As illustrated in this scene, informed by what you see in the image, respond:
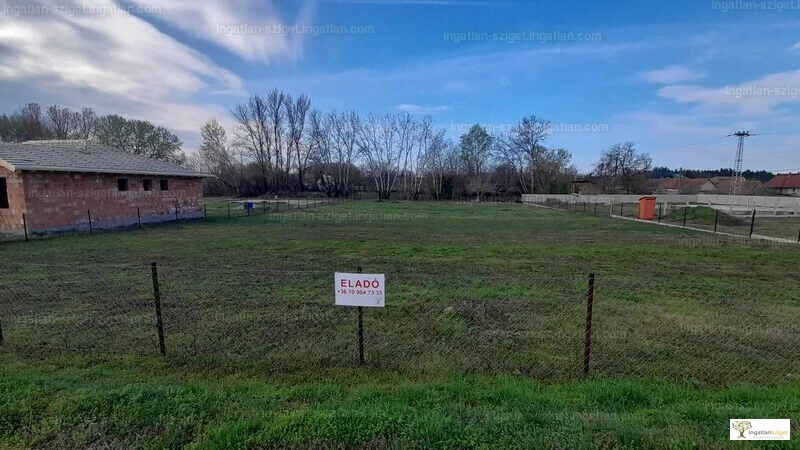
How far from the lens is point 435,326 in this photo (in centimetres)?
511

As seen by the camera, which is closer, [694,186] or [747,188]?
[747,188]

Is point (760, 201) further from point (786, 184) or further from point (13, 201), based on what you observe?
point (13, 201)

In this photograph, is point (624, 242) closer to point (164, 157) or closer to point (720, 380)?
point (720, 380)

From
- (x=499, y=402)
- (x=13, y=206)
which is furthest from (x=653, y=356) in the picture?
(x=13, y=206)

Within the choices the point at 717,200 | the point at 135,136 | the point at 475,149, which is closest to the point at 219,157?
the point at 135,136

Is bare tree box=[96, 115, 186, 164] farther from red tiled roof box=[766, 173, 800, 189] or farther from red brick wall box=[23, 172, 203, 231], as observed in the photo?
red tiled roof box=[766, 173, 800, 189]

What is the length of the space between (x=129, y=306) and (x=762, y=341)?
361 inches

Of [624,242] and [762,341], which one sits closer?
[762,341]

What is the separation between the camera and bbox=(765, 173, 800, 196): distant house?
65000mm

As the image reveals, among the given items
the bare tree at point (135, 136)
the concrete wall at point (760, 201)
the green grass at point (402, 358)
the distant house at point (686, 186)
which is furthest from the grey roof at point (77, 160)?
the distant house at point (686, 186)

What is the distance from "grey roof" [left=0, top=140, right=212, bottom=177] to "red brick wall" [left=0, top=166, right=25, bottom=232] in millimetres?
458

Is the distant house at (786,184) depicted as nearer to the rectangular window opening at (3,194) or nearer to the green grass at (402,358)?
the green grass at (402,358)

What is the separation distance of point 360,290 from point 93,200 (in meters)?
19.9

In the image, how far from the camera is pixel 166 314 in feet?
17.9
